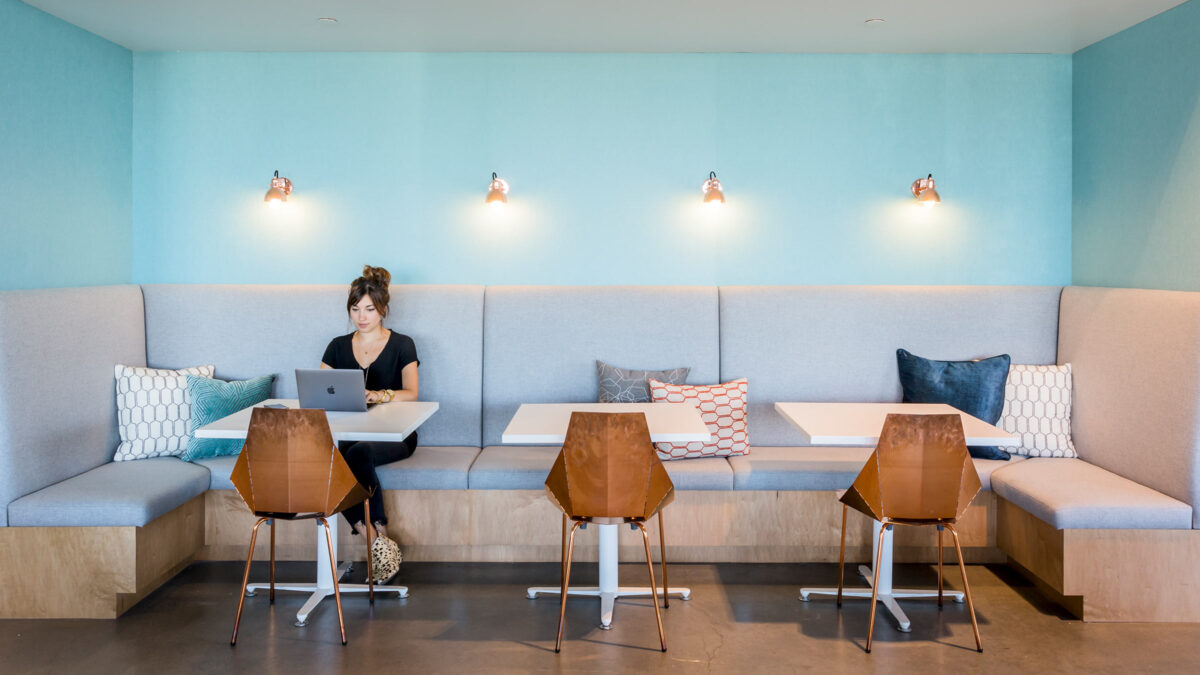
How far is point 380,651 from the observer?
304 centimetres

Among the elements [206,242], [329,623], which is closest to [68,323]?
[206,242]

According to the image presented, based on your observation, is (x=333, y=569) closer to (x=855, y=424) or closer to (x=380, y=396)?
(x=380, y=396)

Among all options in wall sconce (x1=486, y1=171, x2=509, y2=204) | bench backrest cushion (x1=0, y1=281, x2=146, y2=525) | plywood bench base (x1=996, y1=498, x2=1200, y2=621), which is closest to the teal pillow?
bench backrest cushion (x1=0, y1=281, x2=146, y2=525)

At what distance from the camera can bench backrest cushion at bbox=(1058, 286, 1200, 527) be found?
3385mm

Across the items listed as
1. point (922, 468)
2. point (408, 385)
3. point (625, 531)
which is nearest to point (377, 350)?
point (408, 385)

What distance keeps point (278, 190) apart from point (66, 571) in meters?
2.12

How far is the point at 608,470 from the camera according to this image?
299 cm

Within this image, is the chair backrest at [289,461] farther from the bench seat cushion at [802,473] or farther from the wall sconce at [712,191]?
the wall sconce at [712,191]

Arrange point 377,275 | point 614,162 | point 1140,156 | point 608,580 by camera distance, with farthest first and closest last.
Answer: point 614,162 < point 377,275 < point 1140,156 < point 608,580

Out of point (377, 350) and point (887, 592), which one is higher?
point (377, 350)

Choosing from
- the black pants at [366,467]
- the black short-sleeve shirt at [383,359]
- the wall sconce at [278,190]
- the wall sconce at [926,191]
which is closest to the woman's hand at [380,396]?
the black pants at [366,467]

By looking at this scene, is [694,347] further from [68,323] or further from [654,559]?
[68,323]

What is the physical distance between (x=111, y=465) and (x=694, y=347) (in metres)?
2.82

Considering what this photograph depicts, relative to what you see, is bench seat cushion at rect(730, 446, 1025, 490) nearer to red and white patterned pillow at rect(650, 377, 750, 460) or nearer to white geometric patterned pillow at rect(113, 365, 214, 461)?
red and white patterned pillow at rect(650, 377, 750, 460)
